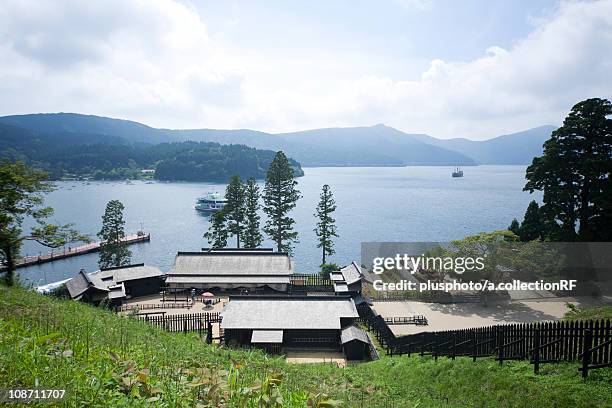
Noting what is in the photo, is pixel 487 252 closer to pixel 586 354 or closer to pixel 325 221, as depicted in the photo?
pixel 325 221

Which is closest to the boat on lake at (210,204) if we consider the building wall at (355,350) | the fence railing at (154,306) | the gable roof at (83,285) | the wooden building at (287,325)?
the gable roof at (83,285)

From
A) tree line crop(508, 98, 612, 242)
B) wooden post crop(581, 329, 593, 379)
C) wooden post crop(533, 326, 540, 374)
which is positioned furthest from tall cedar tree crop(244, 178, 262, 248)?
wooden post crop(581, 329, 593, 379)

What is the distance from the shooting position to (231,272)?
1410 inches

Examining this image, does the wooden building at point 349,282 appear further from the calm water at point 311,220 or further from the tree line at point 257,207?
the calm water at point 311,220

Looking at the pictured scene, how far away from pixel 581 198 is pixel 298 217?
2557 inches

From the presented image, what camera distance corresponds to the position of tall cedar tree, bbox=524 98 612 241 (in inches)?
1152

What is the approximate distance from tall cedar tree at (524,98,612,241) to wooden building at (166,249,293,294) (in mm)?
23712

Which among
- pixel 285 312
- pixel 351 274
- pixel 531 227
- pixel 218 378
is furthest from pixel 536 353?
pixel 531 227

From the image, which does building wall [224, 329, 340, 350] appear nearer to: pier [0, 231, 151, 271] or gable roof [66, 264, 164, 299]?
gable roof [66, 264, 164, 299]

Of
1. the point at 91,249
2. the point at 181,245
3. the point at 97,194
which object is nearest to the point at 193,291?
the point at 181,245

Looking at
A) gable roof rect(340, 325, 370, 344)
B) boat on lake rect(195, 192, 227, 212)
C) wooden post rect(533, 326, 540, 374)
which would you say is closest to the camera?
wooden post rect(533, 326, 540, 374)

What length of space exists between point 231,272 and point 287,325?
14012mm

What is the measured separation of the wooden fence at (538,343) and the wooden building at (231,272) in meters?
20.6

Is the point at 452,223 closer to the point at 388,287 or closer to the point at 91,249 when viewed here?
the point at 388,287
